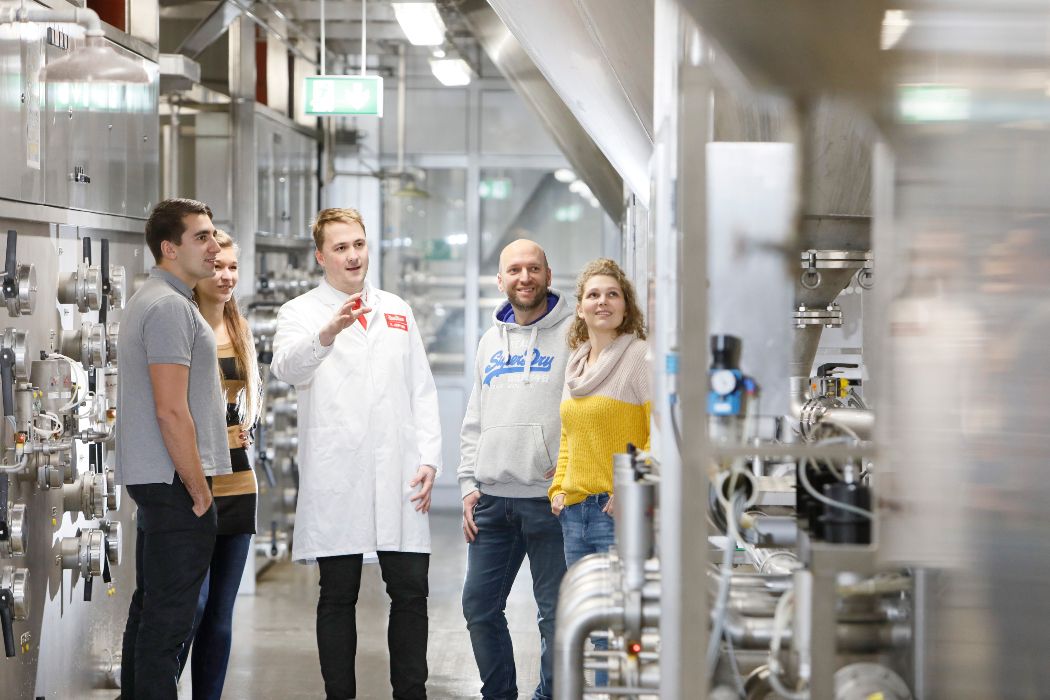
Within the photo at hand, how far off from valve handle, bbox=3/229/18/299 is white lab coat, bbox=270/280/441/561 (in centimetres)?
81

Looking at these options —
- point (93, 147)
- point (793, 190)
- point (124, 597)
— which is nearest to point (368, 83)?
point (93, 147)

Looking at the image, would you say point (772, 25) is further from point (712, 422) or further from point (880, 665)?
point (880, 665)

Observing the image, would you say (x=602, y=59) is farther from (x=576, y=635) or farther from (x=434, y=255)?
(x=434, y=255)

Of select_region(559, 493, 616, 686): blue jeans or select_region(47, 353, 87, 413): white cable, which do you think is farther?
select_region(47, 353, 87, 413): white cable

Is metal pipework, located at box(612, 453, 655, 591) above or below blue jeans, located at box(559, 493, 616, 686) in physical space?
above

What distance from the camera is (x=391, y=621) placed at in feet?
13.9

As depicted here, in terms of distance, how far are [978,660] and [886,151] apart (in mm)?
901

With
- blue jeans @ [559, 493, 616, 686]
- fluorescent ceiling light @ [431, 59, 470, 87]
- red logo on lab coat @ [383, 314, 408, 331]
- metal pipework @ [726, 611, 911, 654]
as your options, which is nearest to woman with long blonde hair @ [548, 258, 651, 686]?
blue jeans @ [559, 493, 616, 686]

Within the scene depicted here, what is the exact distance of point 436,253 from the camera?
1029cm

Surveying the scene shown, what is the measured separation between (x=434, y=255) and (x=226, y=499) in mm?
6209

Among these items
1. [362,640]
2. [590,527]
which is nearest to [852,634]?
[590,527]

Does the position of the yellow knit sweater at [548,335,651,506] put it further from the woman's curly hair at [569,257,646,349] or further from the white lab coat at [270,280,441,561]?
the white lab coat at [270,280,441,561]

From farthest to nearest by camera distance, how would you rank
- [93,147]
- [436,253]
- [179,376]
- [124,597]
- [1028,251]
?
1. [436,253]
2. [124,597]
3. [93,147]
4. [179,376]
5. [1028,251]

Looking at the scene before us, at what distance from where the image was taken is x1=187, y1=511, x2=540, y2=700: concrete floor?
4961 millimetres
